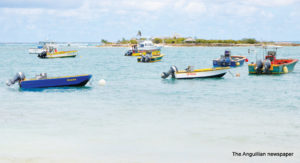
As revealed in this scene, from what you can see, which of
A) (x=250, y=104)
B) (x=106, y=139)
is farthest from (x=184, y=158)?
(x=250, y=104)

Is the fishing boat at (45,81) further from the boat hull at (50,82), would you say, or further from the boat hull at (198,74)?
the boat hull at (198,74)

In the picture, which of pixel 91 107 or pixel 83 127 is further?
pixel 91 107

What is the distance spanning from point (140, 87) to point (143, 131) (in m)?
16.4

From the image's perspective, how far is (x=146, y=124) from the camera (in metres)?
17.1

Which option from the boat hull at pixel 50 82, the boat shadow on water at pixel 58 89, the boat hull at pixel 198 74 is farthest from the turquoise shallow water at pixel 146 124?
the boat hull at pixel 198 74

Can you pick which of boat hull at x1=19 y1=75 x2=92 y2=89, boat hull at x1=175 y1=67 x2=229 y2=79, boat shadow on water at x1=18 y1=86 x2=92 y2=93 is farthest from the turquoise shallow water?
boat hull at x1=175 y1=67 x2=229 y2=79

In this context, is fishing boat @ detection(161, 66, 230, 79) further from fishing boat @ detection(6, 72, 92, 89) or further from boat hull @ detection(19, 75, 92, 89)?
boat hull @ detection(19, 75, 92, 89)

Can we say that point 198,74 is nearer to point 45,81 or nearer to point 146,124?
point 45,81

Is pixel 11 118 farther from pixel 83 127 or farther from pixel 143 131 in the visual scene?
pixel 143 131

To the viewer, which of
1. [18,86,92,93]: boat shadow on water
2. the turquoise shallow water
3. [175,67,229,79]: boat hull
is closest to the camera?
the turquoise shallow water

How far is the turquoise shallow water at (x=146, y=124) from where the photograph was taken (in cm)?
1275

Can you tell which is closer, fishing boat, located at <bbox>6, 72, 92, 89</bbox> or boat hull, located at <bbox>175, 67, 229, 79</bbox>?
fishing boat, located at <bbox>6, 72, 92, 89</bbox>

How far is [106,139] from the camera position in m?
14.5

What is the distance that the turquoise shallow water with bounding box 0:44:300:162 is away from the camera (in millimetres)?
12750
